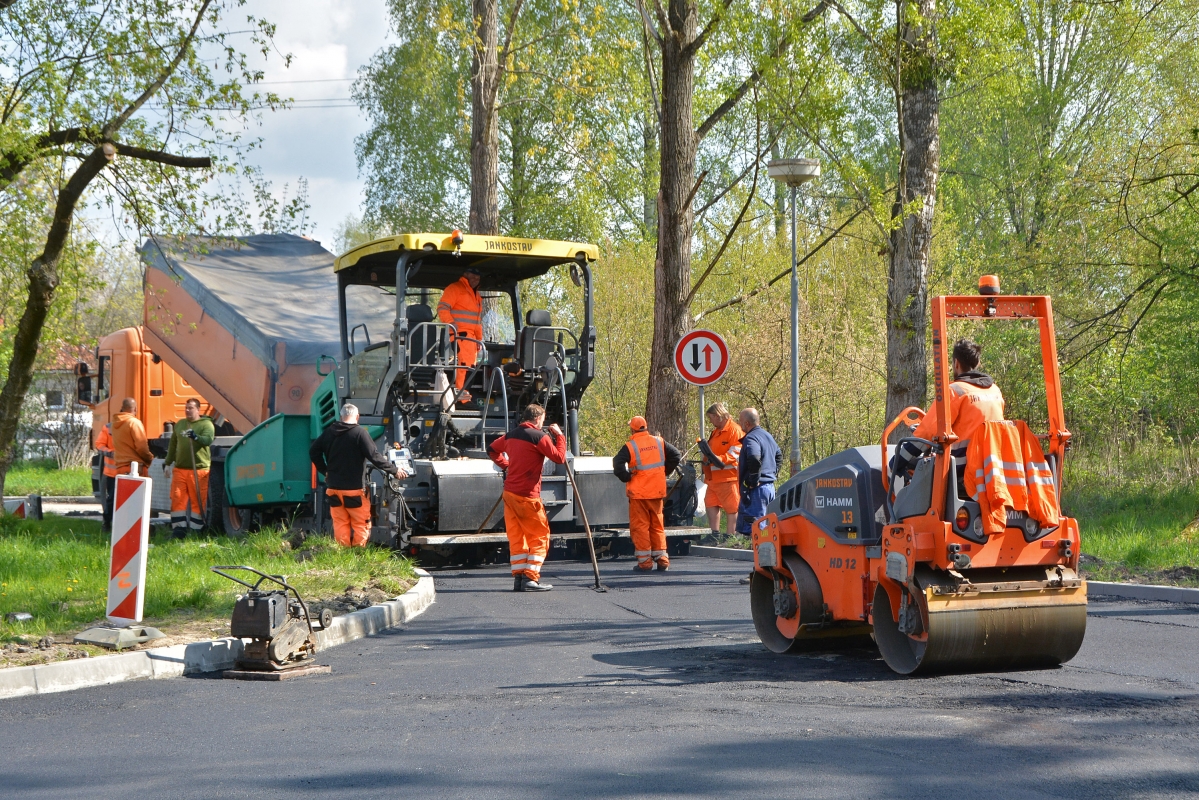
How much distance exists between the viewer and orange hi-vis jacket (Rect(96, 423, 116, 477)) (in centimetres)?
1734

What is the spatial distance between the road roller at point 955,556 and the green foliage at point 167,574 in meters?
4.56

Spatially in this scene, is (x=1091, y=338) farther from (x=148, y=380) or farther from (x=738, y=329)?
(x=148, y=380)

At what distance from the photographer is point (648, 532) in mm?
12914

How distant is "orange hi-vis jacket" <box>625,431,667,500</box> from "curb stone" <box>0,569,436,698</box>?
4321 mm

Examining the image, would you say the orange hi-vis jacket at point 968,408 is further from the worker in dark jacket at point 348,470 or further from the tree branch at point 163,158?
the tree branch at point 163,158

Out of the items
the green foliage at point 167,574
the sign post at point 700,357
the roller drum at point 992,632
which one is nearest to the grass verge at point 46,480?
the green foliage at point 167,574

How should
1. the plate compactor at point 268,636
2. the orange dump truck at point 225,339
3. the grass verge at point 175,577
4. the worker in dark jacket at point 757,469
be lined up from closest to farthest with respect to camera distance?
the plate compactor at point 268,636 → the grass verge at point 175,577 → the worker in dark jacket at point 757,469 → the orange dump truck at point 225,339

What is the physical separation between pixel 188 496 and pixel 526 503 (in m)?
6.70

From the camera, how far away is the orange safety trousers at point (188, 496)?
52.4ft

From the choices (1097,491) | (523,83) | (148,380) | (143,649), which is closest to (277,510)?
(148,380)

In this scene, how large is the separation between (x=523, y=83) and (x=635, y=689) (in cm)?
2578

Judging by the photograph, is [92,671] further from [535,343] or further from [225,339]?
[225,339]

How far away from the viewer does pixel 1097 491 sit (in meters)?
16.6

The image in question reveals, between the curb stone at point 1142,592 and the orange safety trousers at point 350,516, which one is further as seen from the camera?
the orange safety trousers at point 350,516
